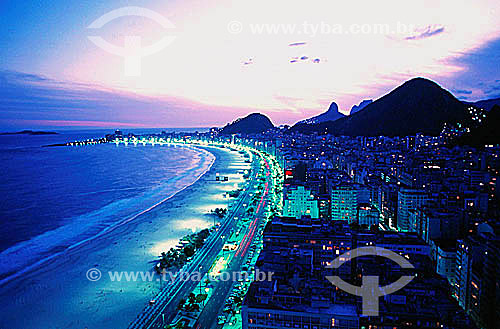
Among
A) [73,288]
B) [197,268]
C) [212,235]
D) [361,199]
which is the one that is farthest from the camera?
[361,199]

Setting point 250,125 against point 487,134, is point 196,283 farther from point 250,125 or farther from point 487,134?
point 250,125

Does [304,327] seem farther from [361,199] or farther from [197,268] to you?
[361,199]

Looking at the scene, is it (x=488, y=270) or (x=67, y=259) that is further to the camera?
(x=67, y=259)

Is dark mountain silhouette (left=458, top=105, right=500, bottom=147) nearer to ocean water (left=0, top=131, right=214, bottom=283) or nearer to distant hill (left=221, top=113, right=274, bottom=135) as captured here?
ocean water (left=0, top=131, right=214, bottom=283)

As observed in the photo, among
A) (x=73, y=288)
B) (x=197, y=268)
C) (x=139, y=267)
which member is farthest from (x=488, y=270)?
(x=73, y=288)

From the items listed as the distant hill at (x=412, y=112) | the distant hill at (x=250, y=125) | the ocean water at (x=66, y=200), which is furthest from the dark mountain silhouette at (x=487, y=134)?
the distant hill at (x=250, y=125)

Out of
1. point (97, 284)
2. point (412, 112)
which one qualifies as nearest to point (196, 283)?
→ point (97, 284)

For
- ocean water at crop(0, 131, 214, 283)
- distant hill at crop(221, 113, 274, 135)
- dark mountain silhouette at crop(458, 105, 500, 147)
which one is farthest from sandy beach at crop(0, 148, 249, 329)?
distant hill at crop(221, 113, 274, 135)

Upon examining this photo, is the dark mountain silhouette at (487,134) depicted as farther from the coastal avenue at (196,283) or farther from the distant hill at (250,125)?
the distant hill at (250,125)
